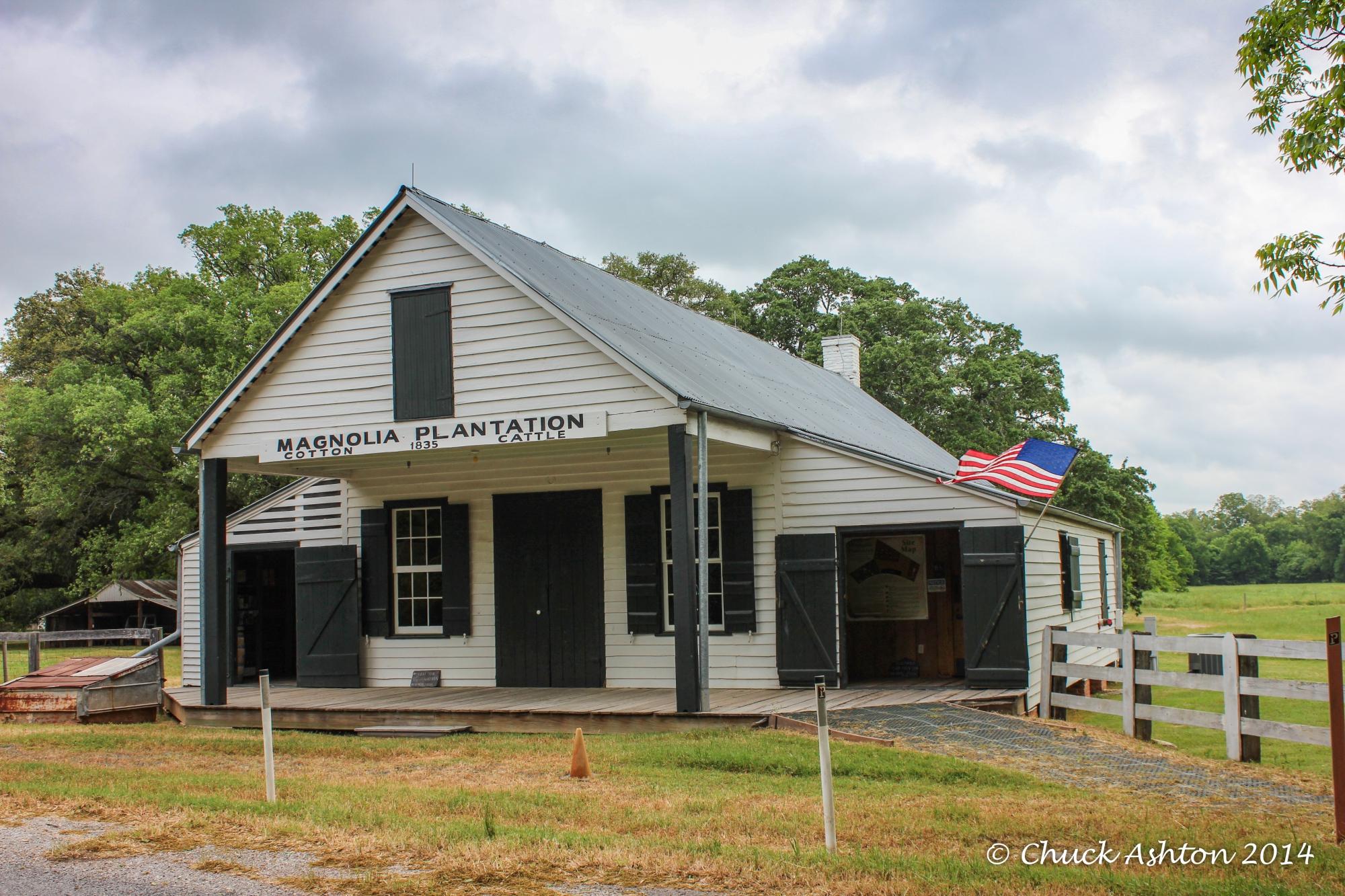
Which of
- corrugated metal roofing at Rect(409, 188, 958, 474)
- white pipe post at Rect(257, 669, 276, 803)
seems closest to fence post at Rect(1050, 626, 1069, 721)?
corrugated metal roofing at Rect(409, 188, 958, 474)

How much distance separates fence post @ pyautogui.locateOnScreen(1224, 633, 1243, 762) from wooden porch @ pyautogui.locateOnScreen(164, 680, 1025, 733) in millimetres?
3075

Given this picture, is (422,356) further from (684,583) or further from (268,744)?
(268,744)

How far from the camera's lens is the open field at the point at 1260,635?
12.0 meters

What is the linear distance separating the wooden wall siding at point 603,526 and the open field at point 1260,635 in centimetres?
431

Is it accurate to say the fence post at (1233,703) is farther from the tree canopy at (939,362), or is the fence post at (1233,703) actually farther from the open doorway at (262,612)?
the tree canopy at (939,362)

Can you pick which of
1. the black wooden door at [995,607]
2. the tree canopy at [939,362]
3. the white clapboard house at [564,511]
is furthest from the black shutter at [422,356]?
the tree canopy at [939,362]

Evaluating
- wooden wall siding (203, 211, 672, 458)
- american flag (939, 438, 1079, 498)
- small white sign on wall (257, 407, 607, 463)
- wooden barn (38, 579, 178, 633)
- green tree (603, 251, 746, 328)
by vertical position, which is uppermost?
green tree (603, 251, 746, 328)

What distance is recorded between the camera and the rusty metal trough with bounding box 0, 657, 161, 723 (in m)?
14.1

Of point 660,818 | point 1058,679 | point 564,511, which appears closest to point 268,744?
point 660,818

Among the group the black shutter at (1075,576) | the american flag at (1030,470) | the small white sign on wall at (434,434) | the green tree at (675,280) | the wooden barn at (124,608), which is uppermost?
the green tree at (675,280)

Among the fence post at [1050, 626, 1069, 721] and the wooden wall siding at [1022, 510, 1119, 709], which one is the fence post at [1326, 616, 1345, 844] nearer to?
the fence post at [1050, 626, 1069, 721]

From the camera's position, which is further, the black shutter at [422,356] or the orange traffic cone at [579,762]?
the black shutter at [422,356]

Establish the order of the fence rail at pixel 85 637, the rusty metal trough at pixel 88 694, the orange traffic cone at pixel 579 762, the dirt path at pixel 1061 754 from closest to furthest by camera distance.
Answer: the dirt path at pixel 1061 754
the orange traffic cone at pixel 579 762
the rusty metal trough at pixel 88 694
the fence rail at pixel 85 637

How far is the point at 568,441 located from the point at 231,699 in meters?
5.54
